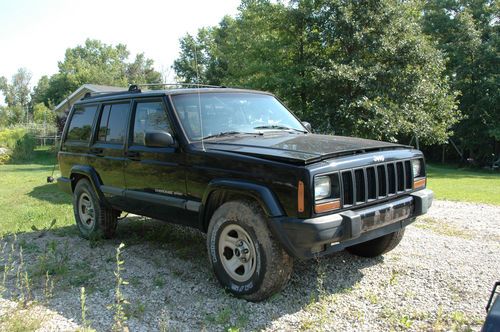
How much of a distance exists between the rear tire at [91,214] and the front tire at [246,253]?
8.27ft

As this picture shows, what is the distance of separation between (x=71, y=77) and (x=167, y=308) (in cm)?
6139

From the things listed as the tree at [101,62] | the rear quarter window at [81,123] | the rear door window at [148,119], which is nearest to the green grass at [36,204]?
the rear quarter window at [81,123]

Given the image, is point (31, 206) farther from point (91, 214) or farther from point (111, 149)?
point (111, 149)

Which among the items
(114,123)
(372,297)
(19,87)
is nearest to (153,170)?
(114,123)

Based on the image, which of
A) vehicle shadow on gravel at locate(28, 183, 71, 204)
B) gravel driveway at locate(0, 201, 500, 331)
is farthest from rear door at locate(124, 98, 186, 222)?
vehicle shadow on gravel at locate(28, 183, 71, 204)

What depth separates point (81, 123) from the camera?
266 inches

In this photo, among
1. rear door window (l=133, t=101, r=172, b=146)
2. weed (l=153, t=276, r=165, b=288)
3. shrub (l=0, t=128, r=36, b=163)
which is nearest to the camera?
weed (l=153, t=276, r=165, b=288)

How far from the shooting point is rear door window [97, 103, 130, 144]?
575cm

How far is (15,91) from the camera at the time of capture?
313 ft

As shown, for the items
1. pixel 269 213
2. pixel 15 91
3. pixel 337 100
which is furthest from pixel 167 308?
pixel 15 91

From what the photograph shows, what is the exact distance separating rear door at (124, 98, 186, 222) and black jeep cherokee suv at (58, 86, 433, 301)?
0.5 inches

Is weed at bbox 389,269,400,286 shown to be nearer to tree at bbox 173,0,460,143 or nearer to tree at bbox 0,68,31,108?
tree at bbox 173,0,460,143

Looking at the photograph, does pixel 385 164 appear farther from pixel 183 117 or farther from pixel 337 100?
pixel 337 100

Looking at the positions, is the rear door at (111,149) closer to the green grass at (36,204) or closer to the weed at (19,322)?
the green grass at (36,204)
